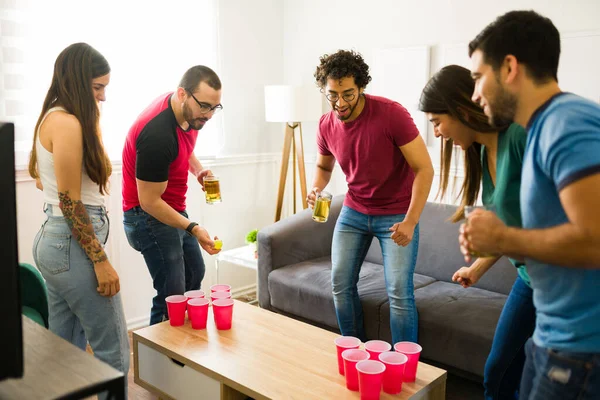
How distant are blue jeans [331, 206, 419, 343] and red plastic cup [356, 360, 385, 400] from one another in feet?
2.45

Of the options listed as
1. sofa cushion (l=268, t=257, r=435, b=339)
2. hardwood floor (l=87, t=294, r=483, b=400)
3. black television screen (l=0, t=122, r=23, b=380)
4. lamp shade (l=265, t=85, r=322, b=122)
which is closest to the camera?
black television screen (l=0, t=122, r=23, b=380)

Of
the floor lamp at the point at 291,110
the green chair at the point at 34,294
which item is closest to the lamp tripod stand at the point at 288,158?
the floor lamp at the point at 291,110

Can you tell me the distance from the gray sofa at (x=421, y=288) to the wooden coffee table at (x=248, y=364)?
0.53m

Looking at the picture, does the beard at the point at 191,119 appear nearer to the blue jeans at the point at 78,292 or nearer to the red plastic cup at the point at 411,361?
the blue jeans at the point at 78,292

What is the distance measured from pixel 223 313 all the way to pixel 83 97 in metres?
0.96

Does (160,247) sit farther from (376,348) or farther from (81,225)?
(376,348)

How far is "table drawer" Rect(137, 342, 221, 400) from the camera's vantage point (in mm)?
1875

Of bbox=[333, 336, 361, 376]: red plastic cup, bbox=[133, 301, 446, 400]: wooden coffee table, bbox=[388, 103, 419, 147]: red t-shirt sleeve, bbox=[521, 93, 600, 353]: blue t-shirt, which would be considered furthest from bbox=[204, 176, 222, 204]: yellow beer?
bbox=[521, 93, 600, 353]: blue t-shirt

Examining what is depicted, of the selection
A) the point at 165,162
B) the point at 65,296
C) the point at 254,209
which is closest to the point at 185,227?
the point at 165,162

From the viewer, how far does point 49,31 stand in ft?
9.38

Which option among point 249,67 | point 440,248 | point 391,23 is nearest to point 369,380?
point 440,248

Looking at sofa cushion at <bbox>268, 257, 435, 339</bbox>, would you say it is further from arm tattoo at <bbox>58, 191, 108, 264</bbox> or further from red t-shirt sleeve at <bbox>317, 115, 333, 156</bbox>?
arm tattoo at <bbox>58, 191, 108, 264</bbox>

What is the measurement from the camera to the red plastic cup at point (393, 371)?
1607mm

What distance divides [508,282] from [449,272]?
0.33 meters
